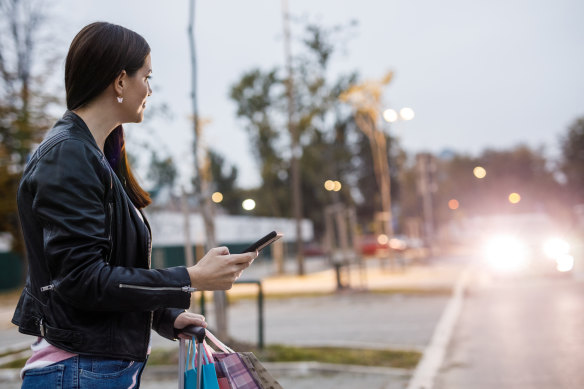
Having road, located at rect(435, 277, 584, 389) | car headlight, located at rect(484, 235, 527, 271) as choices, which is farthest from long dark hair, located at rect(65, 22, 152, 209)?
car headlight, located at rect(484, 235, 527, 271)

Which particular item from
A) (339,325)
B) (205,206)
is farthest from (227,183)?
(205,206)

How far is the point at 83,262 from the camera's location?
1.62 metres

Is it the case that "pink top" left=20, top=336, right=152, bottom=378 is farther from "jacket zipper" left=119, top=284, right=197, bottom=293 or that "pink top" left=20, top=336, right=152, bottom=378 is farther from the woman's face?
the woman's face

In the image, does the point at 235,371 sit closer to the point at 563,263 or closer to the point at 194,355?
the point at 194,355

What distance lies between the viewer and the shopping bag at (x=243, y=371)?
1950 mm

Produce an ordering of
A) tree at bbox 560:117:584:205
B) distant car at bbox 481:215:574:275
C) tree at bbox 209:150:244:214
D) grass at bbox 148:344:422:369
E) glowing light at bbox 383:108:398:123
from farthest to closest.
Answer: tree at bbox 209:150:244:214 < tree at bbox 560:117:584:205 < glowing light at bbox 383:108:398:123 < distant car at bbox 481:215:574:275 < grass at bbox 148:344:422:369

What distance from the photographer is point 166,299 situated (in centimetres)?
→ 171

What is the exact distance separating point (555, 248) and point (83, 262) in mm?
21123

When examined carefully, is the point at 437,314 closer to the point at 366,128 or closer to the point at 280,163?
the point at 366,128

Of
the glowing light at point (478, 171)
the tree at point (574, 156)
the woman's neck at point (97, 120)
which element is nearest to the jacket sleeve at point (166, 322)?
the woman's neck at point (97, 120)

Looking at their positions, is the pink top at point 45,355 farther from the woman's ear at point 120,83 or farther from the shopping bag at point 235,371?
the woman's ear at point 120,83

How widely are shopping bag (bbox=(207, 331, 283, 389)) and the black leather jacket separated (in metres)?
0.25

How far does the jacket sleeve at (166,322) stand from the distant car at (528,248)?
2015 centimetres

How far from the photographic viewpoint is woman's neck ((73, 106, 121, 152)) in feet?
6.17
